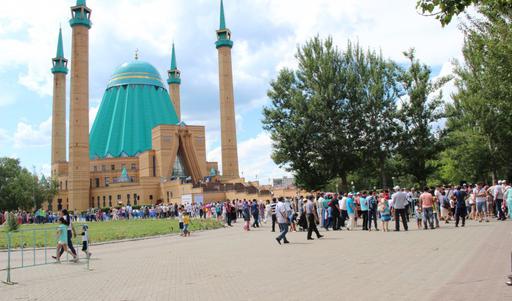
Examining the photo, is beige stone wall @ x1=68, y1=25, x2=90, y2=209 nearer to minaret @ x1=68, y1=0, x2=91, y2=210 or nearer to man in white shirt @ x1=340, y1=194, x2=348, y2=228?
minaret @ x1=68, y1=0, x2=91, y2=210

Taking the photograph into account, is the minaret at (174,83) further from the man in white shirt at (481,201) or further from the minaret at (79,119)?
the man in white shirt at (481,201)

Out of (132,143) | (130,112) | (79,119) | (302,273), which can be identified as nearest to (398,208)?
(302,273)

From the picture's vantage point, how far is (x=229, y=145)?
7344cm

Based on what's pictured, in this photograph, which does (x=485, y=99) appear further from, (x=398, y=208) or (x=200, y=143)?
(x=200, y=143)

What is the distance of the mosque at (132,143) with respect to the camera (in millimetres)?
63938

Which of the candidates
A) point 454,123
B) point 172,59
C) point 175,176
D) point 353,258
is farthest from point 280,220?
point 172,59

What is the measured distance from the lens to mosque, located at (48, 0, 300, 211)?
63.9m

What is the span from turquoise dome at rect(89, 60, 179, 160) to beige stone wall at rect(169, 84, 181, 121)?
5320 mm

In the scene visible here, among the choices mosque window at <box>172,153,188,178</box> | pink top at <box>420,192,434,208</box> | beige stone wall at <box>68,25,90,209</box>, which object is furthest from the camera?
mosque window at <box>172,153,188,178</box>

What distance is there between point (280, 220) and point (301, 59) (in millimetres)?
18306


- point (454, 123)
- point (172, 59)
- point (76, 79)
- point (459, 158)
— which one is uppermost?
point (172, 59)

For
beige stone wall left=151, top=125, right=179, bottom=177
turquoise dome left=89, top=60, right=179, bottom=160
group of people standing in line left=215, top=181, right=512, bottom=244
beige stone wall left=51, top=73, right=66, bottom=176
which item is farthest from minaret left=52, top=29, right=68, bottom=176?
group of people standing in line left=215, top=181, right=512, bottom=244

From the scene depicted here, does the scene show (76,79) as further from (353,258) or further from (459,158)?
(353,258)

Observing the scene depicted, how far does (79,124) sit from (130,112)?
20.8 meters
